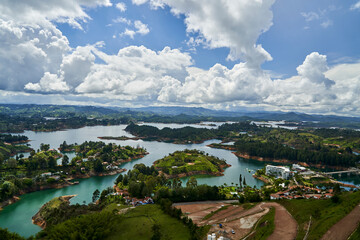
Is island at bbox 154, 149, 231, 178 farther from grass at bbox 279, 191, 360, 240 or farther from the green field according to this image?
grass at bbox 279, 191, 360, 240

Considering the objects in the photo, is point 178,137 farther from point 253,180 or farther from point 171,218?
point 171,218

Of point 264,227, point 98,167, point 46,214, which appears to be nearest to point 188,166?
point 98,167

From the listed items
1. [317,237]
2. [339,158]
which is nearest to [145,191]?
[317,237]

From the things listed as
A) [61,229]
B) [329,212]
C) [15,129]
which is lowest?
[15,129]

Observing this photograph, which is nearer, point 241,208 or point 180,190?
point 241,208

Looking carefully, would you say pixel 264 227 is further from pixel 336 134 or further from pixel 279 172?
pixel 336 134

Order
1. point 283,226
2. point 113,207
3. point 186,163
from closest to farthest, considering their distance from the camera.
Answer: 1. point 283,226
2. point 113,207
3. point 186,163
